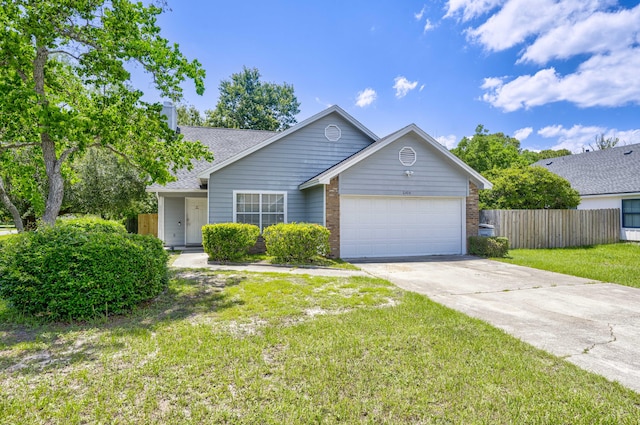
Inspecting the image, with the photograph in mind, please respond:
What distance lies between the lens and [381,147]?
11328 millimetres

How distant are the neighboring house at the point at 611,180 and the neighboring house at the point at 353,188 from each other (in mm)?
9366

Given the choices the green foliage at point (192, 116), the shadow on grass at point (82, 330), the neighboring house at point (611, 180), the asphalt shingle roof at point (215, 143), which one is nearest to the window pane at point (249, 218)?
the asphalt shingle roof at point (215, 143)

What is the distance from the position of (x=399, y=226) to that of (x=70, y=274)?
380 inches

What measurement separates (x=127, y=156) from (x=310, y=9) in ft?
28.3

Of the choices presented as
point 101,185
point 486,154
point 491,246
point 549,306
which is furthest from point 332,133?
point 486,154

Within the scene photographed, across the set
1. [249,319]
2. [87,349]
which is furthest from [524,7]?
[87,349]

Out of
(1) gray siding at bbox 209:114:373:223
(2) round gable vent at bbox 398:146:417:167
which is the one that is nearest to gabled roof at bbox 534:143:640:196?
(2) round gable vent at bbox 398:146:417:167

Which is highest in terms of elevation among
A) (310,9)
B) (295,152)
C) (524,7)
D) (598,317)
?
(310,9)

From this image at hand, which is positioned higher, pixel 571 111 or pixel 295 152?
pixel 571 111

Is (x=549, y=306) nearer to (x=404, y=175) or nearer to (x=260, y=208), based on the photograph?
(x=404, y=175)

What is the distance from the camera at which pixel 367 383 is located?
3.04 metres

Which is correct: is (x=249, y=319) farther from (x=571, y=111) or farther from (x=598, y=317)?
(x=571, y=111)

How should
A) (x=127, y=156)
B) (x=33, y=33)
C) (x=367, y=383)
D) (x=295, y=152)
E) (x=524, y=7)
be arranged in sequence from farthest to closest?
(x=295, y=152) → (x=524, y=7) → (x=127, y=156) → (x=33, y=33) → (x=367, y=383)

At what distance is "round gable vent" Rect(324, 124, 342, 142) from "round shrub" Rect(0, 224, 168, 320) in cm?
939
